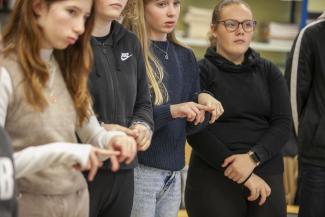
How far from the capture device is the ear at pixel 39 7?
5.95ft

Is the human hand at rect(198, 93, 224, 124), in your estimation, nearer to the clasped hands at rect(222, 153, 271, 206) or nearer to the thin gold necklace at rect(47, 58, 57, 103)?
the clasped hands at rect(222, 153, 271, 206)

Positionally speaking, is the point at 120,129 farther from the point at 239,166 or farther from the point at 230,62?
the point at 230,62

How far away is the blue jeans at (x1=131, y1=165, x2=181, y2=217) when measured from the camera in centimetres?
235

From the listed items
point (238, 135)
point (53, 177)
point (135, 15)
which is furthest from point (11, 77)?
point (238, 135)

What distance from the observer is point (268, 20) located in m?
5.65

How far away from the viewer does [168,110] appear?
2.36 m

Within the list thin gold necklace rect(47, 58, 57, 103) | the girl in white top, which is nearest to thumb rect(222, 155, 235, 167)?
the girl in white top

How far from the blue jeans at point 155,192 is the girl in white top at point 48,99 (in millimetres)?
462

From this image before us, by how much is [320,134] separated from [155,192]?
97 cm

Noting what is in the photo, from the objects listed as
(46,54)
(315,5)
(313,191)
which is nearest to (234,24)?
(313,191)

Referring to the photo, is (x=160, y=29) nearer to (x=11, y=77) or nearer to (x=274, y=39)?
(x=11, y=77)

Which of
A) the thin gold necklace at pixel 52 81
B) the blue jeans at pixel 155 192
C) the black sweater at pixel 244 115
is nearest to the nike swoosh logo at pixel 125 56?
the thin gold necklace at pixel 52 81

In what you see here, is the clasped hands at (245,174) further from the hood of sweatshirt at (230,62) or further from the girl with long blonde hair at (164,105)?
the hood of sweatshirt at (230,62)

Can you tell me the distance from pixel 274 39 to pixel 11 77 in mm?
3858
